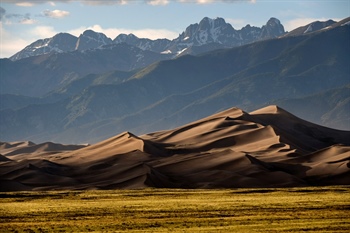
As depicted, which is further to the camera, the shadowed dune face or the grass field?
the shadowed dune face

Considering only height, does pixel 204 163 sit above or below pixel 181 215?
below

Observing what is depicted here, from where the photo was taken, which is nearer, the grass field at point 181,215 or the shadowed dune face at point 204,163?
the grass field at point 181,215

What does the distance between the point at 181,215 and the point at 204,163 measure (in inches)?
3329

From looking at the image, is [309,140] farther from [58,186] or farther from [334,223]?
[334,223]

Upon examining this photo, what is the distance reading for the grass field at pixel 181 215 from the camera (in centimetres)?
5494

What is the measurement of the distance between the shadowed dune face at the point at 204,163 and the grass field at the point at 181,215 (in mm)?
45682

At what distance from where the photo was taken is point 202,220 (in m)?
59.7

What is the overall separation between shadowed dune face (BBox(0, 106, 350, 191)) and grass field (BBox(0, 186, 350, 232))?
45682 millimetres

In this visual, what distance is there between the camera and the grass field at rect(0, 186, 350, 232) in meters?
54.9

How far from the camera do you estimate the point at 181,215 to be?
211 ft

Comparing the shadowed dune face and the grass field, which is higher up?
the grass field

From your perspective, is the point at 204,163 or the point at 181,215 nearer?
the point at 181,215

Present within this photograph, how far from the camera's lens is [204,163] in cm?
14875

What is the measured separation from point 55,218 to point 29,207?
11628 millimetres
